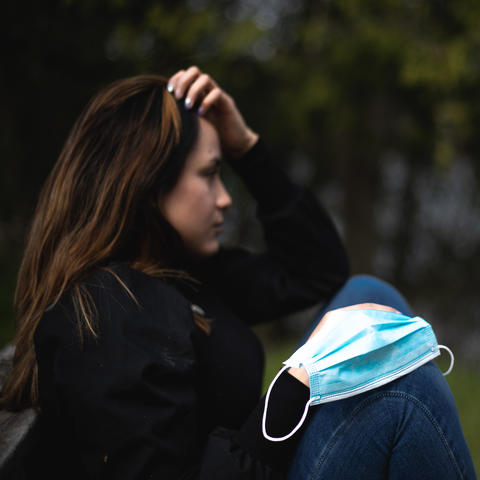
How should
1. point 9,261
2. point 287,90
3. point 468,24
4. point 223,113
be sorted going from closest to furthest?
point 223,113 → point 9,261 → point 468,24 → point 287,90

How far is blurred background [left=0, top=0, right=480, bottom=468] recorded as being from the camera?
430cm

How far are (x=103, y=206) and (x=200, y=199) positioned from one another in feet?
1.21

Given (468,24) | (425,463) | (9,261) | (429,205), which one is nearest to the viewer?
(425,463)

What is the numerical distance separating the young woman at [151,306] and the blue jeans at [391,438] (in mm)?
15

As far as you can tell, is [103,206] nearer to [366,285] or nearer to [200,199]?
[200,199]

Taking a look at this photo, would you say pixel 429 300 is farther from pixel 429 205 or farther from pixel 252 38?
pixel 252 38

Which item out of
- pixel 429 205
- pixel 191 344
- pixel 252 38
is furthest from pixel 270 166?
pixel 429 205

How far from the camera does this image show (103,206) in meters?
1.71

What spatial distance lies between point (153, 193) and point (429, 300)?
24.8 ft

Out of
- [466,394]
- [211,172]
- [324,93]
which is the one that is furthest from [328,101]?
[211,172]

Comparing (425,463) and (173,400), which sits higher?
(173,400)

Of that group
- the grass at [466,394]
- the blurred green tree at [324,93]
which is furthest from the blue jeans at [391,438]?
the blurred green tree at [324,93]

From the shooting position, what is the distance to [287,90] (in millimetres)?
6180

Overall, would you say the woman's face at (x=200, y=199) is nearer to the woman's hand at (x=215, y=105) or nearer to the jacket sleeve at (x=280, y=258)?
the woman's hand at (x=215, y=105)
